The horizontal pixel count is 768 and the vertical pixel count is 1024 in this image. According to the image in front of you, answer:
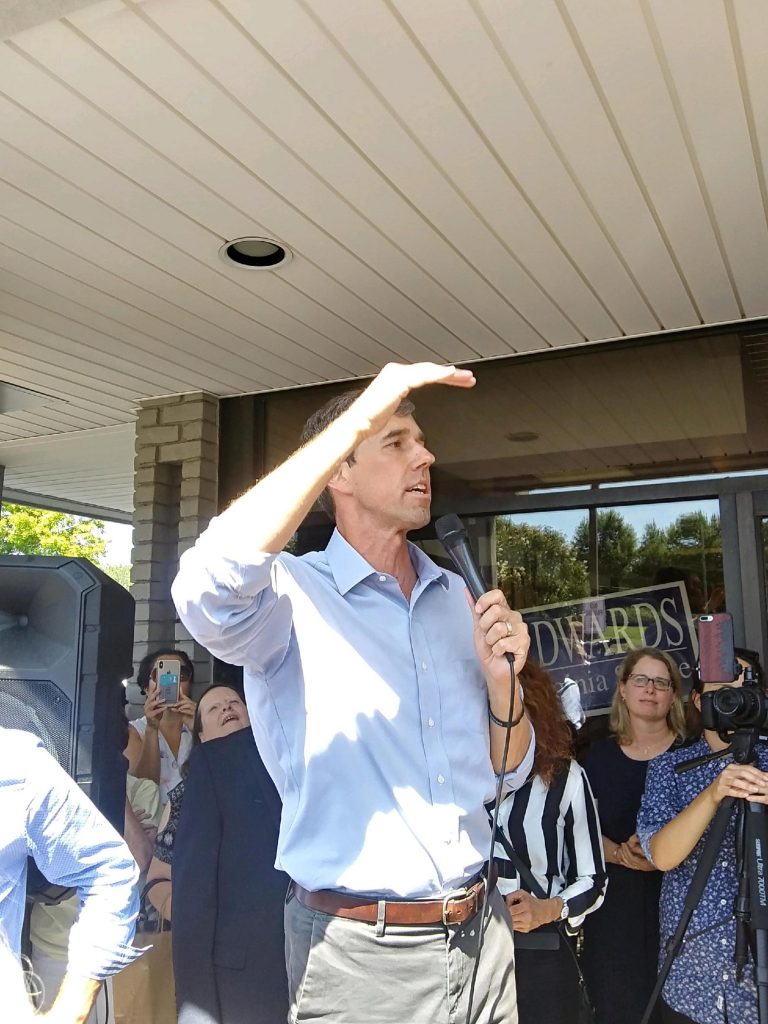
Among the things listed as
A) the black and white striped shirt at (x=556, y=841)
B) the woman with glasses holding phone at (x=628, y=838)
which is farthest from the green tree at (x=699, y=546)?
the black and white striped shirt at (x=556, y=841)

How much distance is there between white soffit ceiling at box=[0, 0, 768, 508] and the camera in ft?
6.44

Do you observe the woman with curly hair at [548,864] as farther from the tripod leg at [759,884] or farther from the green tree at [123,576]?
the green tree at [123,576]

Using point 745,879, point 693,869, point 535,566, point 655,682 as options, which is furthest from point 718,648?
point 535,566

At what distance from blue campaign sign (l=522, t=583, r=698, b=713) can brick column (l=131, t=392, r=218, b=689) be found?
1741mm

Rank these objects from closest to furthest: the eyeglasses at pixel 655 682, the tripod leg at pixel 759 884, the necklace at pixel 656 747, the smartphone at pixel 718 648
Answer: the tripod leg at pixel 759 884
the smartphone at pixel 718 648
the necklace at pixel 656 747
the eyeglasses at pixel 655 682

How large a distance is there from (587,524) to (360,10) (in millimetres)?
2685

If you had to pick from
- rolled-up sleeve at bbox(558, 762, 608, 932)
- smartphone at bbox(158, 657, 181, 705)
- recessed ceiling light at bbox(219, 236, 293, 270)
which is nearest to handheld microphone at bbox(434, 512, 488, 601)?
rolled-up sleeve at bbox(558, 762, 608, 932)

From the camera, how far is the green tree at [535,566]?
415cm

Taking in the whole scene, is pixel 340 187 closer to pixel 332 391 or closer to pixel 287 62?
pixel 287 62

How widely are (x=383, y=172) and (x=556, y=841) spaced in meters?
2.02

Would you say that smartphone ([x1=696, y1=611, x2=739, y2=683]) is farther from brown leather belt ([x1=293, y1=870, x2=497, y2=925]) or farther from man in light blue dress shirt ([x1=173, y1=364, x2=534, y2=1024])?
brown leather belt ([x1=293, y1=870, x2=497, y2=925])

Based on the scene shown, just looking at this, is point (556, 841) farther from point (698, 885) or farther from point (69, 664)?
point (69, 664)

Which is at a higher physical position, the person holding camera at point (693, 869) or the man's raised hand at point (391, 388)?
the man's raised hand at point (391, 388)

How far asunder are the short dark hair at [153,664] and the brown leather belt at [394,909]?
2935mm
